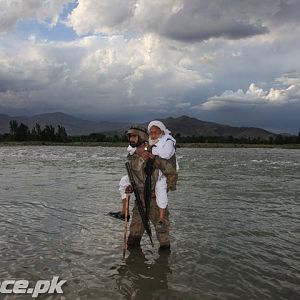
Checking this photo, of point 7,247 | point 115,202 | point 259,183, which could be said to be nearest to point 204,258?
point 7,247

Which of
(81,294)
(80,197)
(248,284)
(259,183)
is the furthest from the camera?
(259,183)

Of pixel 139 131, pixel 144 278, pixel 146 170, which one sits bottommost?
pixel 144 278

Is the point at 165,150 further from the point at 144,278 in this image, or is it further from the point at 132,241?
the point at 144,278

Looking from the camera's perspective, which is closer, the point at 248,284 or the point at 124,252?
the point at 248,284

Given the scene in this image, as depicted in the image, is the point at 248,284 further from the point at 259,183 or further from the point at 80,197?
the point at 259,183

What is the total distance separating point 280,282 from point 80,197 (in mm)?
10524

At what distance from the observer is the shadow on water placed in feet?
21.7

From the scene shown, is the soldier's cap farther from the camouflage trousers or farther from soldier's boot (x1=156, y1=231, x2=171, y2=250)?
soldier's boot (x1=156, y1=231, x2=171, y2=250)

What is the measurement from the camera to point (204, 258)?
28.1 feet

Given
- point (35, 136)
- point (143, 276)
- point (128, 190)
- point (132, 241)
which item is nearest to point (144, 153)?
point (128, 190)

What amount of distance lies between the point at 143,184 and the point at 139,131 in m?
1.06

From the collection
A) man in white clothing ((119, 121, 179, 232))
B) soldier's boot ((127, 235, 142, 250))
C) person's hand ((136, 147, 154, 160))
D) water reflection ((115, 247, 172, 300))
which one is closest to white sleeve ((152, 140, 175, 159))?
man in white clothing ((119, 121, 179, 232))

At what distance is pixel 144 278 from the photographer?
7.32m

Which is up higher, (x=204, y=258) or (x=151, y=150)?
(x=151, y=150)
